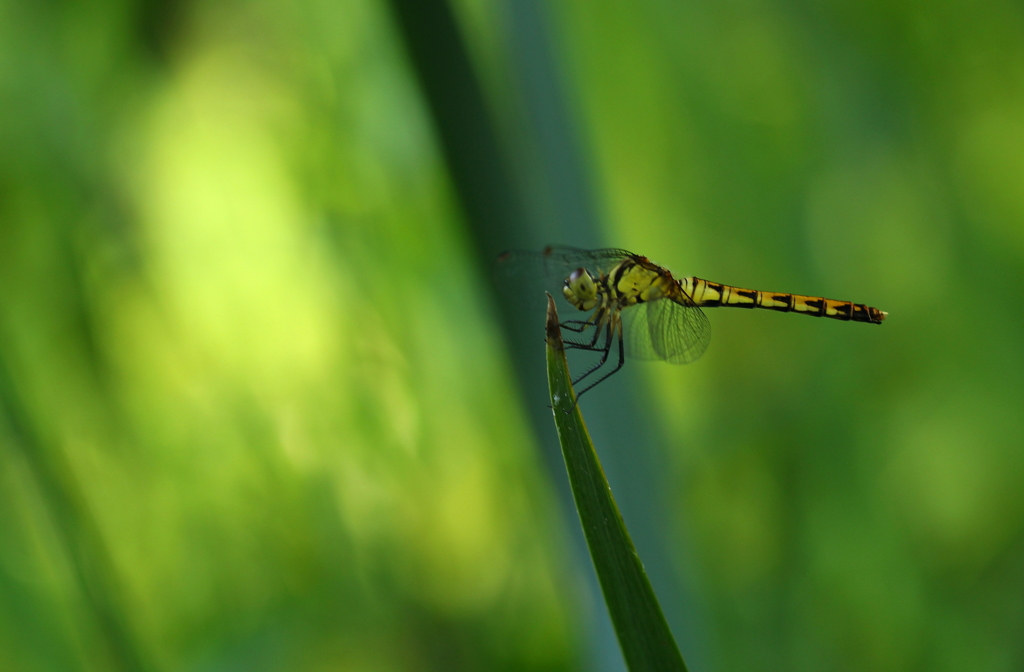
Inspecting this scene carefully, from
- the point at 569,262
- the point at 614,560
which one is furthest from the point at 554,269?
the point at 614,560

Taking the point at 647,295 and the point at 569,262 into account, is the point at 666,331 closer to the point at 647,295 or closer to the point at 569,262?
the point at 647,295

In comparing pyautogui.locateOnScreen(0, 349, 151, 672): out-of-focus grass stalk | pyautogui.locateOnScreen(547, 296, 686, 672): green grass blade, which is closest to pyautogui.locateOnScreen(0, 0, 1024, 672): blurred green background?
pyautogui.locateOnScreen(0, 349, 151, 672): out-of-focus grass stalk

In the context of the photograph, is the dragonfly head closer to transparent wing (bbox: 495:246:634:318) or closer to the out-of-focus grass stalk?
transparent wing (bbox: 495:246:634:318)

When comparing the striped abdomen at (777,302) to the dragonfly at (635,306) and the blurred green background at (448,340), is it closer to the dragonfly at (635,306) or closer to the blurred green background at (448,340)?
the dragonfly at (635,306)

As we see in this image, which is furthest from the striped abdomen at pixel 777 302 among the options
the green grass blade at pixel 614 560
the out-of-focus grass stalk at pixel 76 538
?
the out-of-focus grass stalk at pixel 76 538

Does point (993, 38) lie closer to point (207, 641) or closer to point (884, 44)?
point (884, 44)

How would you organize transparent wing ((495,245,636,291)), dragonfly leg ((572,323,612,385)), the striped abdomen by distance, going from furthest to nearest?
the striped abdomen < transparent wing ((495,245,636,291)) < dragonfly leg ((572,323,612,385))
